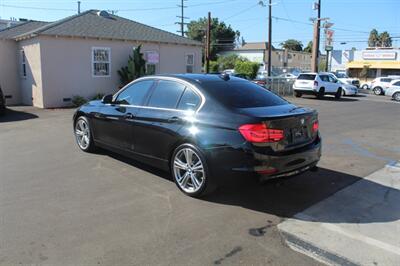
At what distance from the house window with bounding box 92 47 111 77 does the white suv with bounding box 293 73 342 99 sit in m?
12.7

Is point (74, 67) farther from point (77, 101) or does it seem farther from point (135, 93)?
point (135, 93)

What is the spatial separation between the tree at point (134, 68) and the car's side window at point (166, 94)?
12.8m

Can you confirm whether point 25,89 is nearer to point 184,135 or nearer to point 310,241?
point 184,135

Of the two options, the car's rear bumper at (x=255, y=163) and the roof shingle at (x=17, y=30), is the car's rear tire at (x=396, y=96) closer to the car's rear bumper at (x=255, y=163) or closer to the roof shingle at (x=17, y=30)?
the roof shingle at (x=17, y=30)

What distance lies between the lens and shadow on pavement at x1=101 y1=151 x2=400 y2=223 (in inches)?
178

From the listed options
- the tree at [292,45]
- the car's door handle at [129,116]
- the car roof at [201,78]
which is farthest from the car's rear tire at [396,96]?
the tree at [292,45]

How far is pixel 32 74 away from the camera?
16.8m

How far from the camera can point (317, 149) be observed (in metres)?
5.18

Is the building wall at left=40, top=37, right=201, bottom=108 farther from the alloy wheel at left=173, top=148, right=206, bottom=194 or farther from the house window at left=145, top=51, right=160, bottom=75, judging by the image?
the alloy wheel at left=173, top=148, right=206, bottom=194

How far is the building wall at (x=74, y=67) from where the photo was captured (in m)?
16.2

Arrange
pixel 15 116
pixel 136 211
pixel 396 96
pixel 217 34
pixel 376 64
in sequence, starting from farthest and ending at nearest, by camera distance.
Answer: pixel 217 34 < pixel 376 64 < pixel 396 96 < pixel 15 116 < pixel 136 211

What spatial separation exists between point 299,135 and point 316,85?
20.4 metres

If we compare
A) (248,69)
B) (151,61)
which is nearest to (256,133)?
(151,61)

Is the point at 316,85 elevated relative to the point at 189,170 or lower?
elevated
